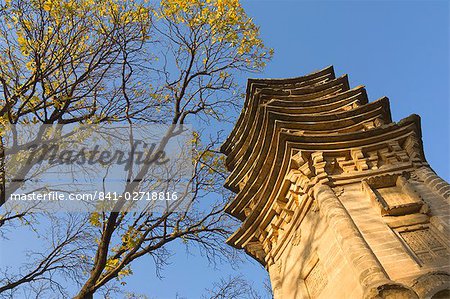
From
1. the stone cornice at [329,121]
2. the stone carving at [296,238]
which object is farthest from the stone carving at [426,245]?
the stone cornice at [329,121]

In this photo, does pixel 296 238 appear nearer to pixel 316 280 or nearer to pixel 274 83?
pixel 316 280

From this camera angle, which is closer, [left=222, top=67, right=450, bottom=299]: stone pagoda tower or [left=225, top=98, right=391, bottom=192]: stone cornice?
[left=222, top=67, right=450, bottom=299]: stone pagoda tower

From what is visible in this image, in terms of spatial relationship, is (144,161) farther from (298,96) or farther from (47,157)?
(298,96)

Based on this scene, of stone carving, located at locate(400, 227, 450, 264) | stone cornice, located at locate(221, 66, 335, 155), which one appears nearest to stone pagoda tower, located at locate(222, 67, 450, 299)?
stone carving, located at locate(400, 227, 450, 264)

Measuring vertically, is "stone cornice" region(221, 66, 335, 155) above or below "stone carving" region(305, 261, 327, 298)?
above

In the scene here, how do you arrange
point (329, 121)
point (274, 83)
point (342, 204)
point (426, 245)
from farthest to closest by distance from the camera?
point (274, 83) → point (329, 121) → point (342, 204) → point (426, 245)

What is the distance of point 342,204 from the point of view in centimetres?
800

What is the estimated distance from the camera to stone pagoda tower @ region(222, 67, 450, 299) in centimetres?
658

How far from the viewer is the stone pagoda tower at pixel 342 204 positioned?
6578 millimetres

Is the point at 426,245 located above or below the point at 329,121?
below

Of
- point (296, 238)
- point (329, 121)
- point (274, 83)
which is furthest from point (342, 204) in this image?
A: point (274, 83)

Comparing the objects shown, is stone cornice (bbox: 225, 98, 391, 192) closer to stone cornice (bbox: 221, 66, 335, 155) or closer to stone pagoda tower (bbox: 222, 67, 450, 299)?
stone pagoda tower (bbox: 222, 67, 450, 299)

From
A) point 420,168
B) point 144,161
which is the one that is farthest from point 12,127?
point 420,168

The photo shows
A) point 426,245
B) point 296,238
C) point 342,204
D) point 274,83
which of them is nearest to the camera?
point 426,245
